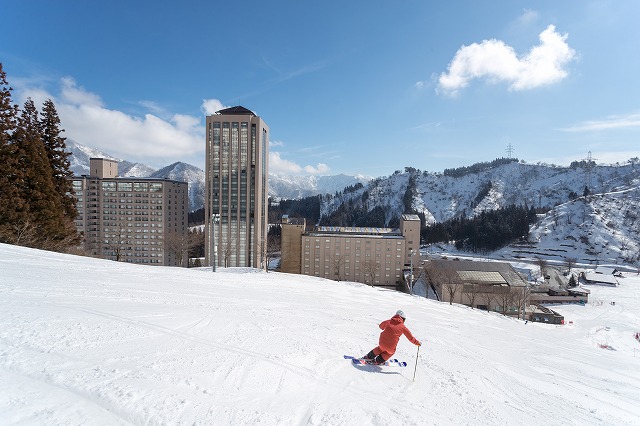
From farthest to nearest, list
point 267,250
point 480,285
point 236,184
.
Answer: point 267,250 → point 236,184 → point 480,285

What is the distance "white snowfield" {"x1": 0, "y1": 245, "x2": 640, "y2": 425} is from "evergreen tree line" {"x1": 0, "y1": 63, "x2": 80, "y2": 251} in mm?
13424

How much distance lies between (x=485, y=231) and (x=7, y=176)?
132 meters

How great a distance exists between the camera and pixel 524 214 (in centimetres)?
12712

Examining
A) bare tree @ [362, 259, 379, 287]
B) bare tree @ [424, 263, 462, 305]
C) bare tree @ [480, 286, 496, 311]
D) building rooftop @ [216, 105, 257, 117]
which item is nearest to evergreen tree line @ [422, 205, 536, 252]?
bare tree @ [362, 259, 379, 287]

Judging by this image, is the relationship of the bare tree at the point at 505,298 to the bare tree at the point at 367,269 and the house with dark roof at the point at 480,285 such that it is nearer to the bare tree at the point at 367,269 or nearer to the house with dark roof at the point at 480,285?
the house with dark roof at the point at 480,285

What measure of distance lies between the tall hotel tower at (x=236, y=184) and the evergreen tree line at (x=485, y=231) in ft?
275

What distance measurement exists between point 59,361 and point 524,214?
152788 millimetres

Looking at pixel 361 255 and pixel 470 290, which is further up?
pixel 361 255

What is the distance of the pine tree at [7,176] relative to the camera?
1972cm

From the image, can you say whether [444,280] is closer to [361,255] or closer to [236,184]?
[361,255]

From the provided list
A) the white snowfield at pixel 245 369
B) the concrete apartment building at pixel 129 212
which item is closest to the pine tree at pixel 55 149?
the white snowfield at pixel 245 369

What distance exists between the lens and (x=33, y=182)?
21.7m

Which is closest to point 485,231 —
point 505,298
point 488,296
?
point 488,296

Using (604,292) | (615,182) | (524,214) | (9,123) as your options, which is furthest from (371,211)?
(9,123)
